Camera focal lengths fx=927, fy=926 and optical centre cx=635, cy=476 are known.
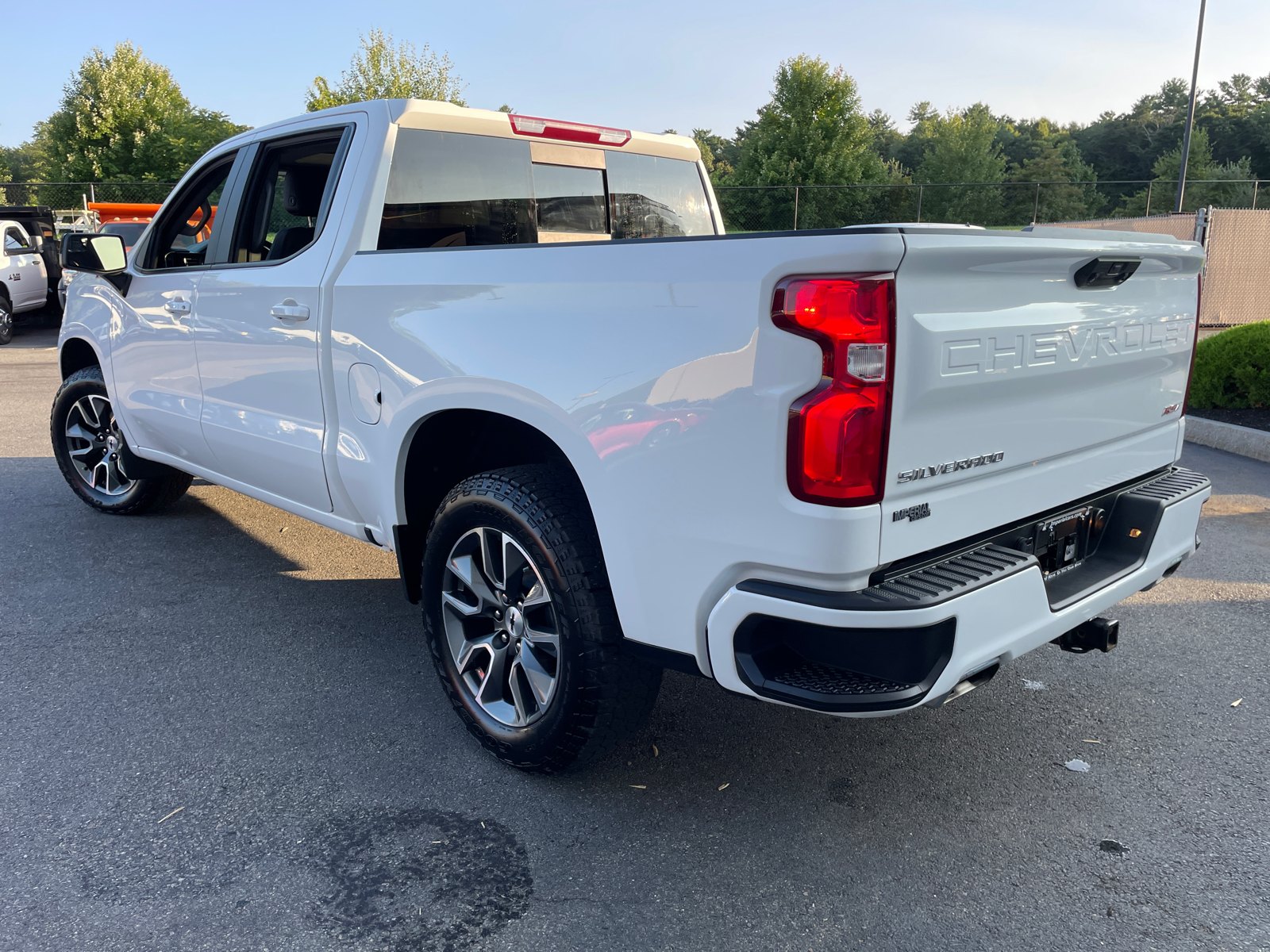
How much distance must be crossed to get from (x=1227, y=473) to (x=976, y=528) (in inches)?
227

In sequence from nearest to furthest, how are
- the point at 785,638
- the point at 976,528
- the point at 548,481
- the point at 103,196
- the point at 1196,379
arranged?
the point at 785,638
the point at 976,528
the point at 548,481
the point at 1196,379
the point at 103,196

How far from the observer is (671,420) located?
2199 millimetres

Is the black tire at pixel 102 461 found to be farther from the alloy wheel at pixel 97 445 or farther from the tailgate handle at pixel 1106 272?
the tailgate handle at pixel 1106 272

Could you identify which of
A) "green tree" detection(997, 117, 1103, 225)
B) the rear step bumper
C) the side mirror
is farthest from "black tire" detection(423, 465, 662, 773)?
"green tree" detection(997, 117, 1103, 225)

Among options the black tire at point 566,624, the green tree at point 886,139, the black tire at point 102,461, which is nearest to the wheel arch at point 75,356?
the black tire at point 102,461

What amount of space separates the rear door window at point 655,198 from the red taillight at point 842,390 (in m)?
2.34

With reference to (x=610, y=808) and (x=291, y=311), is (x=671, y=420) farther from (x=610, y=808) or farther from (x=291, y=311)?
(x=291, y=311)

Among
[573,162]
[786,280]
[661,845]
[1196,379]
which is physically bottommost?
[661,845]

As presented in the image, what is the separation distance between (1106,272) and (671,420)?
128 centimetres

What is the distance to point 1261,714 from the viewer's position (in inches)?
129

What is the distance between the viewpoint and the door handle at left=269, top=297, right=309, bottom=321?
3393 mm

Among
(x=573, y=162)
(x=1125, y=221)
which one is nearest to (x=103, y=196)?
(x=1125, y=221)

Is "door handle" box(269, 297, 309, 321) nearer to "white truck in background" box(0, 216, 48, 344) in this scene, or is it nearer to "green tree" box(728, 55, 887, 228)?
"white truck in background" box(0, 216, 48, 344)

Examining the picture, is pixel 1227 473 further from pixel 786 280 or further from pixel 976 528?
pixel 786 280
